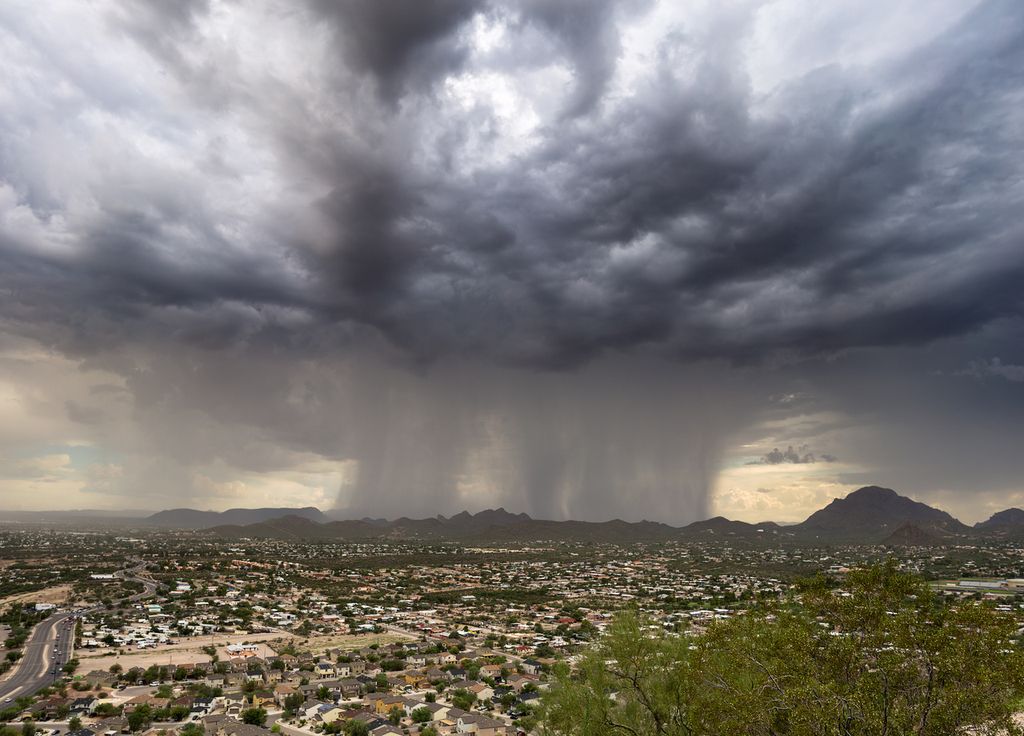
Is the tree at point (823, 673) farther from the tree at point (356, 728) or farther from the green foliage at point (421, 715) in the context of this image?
the green foliage at point (421, 715)

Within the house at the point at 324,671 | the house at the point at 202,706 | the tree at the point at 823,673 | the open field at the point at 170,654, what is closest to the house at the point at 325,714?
the house at the point at 202,706

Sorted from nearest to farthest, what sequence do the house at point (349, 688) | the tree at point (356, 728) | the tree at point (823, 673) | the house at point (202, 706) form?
the tree at point (823, 673), the tree at point (356, 728), the house at point (202, 706), the house at point (349, 688)

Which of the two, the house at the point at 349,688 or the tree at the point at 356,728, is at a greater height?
the tree at the point at 356,728

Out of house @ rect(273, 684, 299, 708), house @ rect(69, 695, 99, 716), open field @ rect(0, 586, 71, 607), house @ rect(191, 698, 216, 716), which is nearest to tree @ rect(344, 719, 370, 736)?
house @ rect(273, 684, 299, 708)

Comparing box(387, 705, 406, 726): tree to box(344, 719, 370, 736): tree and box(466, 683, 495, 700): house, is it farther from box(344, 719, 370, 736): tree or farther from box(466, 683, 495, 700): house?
box(466, 683, 495, 700): house

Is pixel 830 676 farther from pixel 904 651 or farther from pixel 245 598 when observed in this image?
pixel 245 598

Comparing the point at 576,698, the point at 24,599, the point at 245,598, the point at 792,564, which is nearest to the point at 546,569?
the point at 792,564
